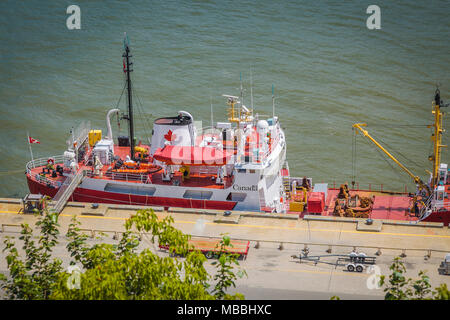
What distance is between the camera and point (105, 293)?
19.2m

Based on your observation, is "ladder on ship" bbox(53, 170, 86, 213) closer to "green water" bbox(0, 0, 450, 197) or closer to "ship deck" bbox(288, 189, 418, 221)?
"green water" bbox(0, 0, 450, 197)

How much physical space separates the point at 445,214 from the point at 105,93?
113 ft

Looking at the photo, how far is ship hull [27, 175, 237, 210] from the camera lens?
4256cm

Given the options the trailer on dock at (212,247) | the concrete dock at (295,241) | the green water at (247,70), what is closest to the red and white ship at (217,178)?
the concrete dock at (295,241)

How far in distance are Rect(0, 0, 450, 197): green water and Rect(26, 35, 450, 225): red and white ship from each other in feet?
25.5

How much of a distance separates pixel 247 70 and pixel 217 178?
86.8ft

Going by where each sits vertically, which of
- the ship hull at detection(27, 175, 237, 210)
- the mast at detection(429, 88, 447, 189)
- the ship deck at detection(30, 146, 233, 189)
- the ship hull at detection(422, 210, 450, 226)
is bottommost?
the ship hull at detection(422, 210, 450, 226)

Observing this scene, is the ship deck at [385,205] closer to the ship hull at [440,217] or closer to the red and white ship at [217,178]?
the red and white ship at [217,178]

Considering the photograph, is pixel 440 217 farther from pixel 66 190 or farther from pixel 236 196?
pixel 66 190

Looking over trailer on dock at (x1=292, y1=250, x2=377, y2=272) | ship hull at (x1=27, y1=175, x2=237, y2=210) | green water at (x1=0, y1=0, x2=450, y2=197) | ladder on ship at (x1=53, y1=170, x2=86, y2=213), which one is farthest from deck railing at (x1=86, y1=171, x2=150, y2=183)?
trailer on dock at (x1=292, y1=250, x2=377, y2=272)

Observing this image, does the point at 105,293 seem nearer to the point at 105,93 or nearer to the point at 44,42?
the point at 105,93

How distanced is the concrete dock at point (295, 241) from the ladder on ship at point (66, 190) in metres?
0.61

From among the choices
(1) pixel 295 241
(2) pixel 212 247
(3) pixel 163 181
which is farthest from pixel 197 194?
(1) pixel 295 241
